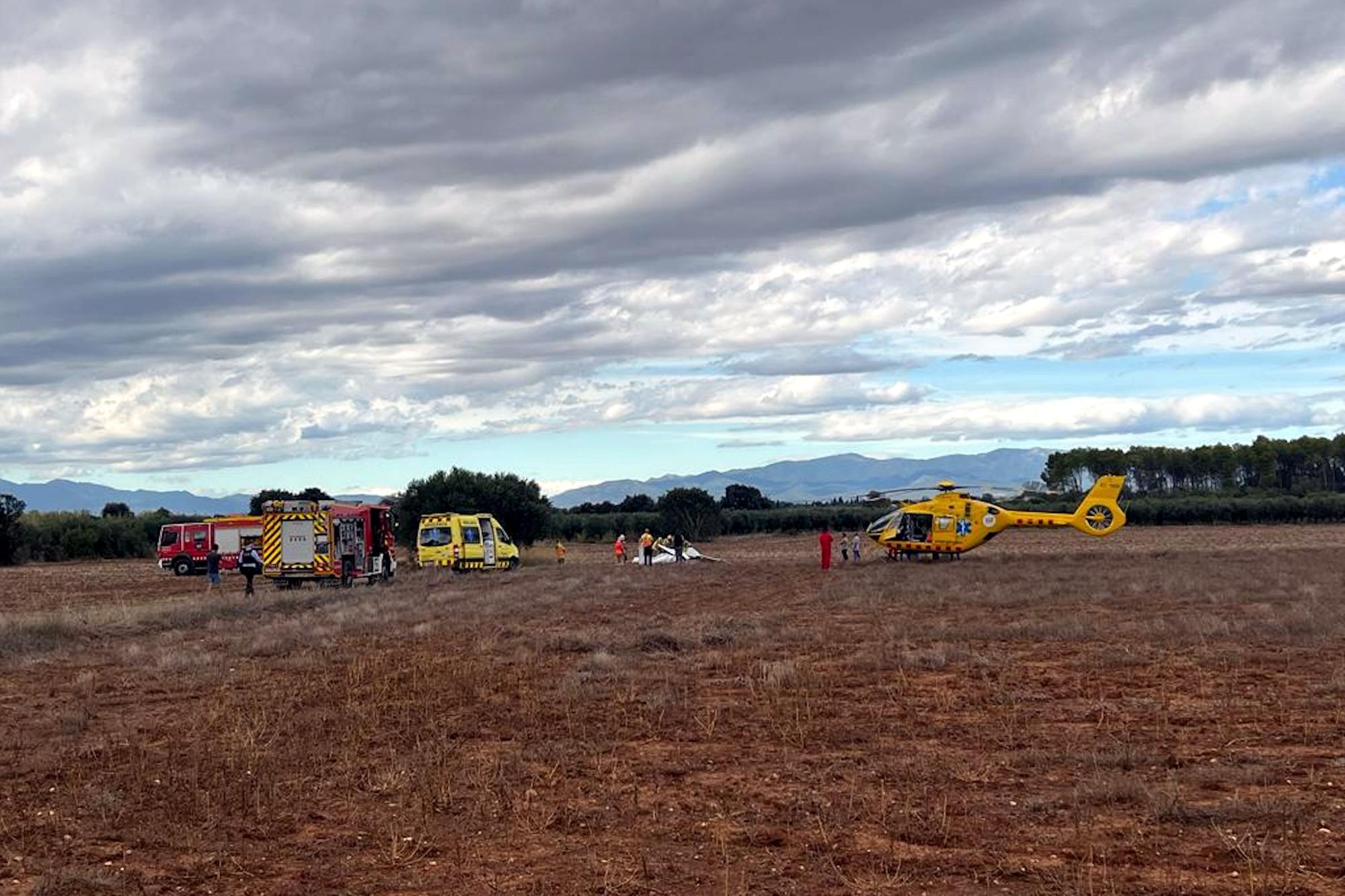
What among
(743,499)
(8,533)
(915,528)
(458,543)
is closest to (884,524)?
Answer: (915,528)

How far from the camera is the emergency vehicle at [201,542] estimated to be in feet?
169

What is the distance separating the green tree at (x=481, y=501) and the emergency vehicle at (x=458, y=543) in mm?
18294

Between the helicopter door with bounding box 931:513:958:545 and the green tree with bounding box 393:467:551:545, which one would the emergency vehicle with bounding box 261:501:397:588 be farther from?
the green tree with bounding box 393:467:551:545

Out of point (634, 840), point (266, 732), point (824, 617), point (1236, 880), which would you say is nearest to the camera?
point (1236, 880)

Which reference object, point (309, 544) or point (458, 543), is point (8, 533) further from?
point (309, 544)

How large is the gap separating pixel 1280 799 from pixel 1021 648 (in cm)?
981

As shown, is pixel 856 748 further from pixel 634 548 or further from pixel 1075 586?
pixel 634 548

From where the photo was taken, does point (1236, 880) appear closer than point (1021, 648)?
Yes

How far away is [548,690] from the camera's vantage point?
14.8m

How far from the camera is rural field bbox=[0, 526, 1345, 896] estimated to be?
763 centimetres

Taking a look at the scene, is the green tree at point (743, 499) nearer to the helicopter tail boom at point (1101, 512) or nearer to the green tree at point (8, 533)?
the green tree at point (8, 533)

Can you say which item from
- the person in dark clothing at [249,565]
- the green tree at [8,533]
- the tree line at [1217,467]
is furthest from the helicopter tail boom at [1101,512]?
the tree line at [1217,467]

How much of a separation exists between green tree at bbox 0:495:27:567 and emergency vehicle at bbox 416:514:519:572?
32.5 m

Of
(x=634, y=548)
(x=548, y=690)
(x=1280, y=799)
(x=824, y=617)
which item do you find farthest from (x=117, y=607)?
(x=634, y=548)
